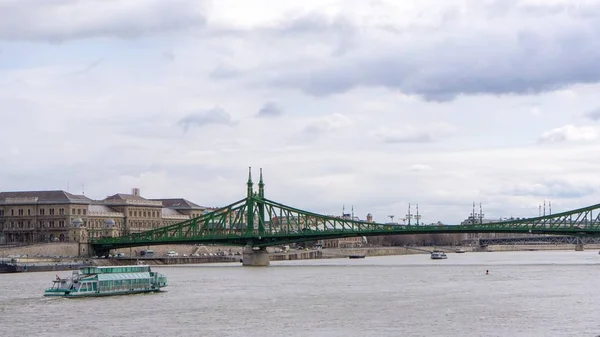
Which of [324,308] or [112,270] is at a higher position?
[112,270]

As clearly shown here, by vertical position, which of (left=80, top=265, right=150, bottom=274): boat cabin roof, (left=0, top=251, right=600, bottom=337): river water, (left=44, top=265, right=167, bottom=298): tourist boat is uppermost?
(left=80, top=265, right=150, bottom=274): boat cabin roof

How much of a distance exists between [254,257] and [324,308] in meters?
78.0

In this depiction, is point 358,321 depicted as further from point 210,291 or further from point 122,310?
point 210,291

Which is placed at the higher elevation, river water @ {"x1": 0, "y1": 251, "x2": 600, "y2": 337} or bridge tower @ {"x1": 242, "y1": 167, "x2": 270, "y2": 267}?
bridge tower @ {"x1": 242, "y1": 167, "x2": 270, "y2": 267}

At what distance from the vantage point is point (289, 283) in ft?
354

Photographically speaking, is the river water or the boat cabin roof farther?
the boat cabin roof

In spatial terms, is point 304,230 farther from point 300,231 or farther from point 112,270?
point 112,270

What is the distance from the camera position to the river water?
64.6 meters

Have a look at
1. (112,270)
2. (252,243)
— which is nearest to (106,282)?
(112,270)

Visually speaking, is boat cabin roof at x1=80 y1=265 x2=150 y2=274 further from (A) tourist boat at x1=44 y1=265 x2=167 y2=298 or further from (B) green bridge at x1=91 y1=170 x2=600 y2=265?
(B) green bridge at x1=91 y1=170 x2=600 y2=265

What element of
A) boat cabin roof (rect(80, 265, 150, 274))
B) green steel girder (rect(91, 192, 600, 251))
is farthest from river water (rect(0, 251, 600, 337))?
green steel girder (rect(91, 192, 600, 251))

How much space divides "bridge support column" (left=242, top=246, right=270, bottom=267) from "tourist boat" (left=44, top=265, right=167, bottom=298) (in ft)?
185

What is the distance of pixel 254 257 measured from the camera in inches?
6122

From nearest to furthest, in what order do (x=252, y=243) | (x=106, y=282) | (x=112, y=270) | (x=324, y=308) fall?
(x=324, y=308), (x=106, y=282), (x=112, y=270), (x=252, y=243)
